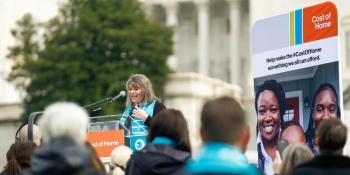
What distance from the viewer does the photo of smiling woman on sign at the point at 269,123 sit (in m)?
9.02

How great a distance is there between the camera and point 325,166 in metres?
6.52

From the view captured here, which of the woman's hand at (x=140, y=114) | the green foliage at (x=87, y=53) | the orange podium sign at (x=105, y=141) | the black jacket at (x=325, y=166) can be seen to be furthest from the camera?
the green foliage at (x=87, y=53)

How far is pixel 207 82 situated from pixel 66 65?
9810mm

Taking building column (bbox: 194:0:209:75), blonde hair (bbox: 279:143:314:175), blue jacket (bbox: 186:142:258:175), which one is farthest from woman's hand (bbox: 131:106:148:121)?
building column (bbox: 194:0:209:75)

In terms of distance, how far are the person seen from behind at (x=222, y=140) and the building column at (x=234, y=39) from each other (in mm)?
81072

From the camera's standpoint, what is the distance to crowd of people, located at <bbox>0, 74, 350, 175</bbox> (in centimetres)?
536

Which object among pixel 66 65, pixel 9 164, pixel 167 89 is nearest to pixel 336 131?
pixel 9 164

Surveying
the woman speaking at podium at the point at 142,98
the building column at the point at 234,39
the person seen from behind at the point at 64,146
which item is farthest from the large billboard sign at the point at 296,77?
the building column at the point at 234,39

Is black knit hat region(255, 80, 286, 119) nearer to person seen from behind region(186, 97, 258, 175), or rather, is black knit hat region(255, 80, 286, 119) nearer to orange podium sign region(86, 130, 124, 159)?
orange podium sign region(86, 130, 124, 159)

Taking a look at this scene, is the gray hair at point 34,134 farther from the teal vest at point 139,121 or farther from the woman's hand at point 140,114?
the woman's hand at point 140,114

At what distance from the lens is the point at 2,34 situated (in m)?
69.9

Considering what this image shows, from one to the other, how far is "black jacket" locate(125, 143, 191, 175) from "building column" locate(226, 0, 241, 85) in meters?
79.9

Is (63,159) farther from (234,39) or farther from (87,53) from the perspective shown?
(234,39)

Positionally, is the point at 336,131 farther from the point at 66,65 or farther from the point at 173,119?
the point at 66,65
